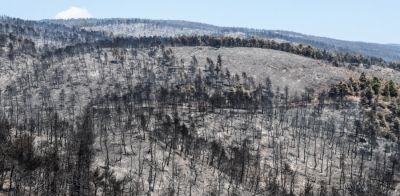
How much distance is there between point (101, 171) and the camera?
170125 mm

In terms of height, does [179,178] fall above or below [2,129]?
below

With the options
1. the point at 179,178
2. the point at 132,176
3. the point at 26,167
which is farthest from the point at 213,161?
the point at 26,167

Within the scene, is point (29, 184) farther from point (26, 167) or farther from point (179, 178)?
point (179, 178)

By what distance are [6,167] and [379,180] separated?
128874mm

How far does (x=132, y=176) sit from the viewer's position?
168750 mm

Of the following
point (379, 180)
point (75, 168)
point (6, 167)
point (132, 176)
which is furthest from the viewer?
point (379, 180)

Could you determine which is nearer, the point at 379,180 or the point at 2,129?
the point at 2,129

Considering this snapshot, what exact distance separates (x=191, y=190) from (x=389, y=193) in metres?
76.8

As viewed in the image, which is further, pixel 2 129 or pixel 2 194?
pixel 2 129

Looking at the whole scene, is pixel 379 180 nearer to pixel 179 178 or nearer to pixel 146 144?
pixel 179 178

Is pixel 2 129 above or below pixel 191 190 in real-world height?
above

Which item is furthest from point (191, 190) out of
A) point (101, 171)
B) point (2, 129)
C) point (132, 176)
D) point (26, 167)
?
point (2, 129)

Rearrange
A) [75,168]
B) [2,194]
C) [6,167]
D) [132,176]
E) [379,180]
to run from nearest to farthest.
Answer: [2,194]
[6,167]
[75,168]
[132,176]
[379,180]

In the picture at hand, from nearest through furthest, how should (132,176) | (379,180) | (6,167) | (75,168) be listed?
(6,167)
(75,168)
(132,176)
(379,180)
